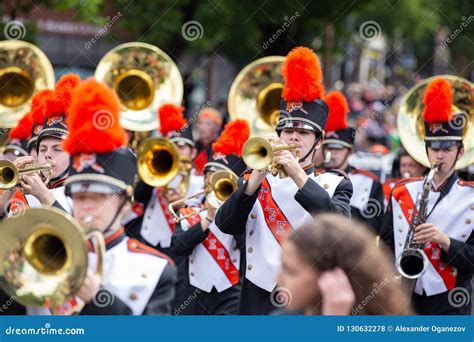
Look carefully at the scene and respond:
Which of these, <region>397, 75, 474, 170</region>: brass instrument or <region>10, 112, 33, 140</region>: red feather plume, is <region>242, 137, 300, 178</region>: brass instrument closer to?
<region>397, 75, 474, 170</region>: brass instrument

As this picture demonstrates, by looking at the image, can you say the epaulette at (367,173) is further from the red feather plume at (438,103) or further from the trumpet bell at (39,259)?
the trumpet bell at (39,259)

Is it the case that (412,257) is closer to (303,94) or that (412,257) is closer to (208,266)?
(303,94)

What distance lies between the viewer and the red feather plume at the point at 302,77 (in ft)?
19.3

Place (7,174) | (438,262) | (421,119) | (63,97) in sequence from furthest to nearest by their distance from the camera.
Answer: (421,119) → (438,262) → (63,97) → (7,174)

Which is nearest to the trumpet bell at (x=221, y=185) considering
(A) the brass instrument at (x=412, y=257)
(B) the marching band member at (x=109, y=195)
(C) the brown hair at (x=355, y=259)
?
(A) the brass instrument at (x=412, y=257)

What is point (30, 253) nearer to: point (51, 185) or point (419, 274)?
point (51, 185)

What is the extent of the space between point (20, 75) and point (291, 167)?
4975mm

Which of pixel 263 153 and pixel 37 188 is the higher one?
pixel 263 153

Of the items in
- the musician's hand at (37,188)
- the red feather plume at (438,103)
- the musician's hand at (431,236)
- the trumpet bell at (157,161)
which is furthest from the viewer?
the trumpet bell at (157,161)

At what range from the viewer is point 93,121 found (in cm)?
410

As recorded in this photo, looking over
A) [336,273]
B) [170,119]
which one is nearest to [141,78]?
[170,119]

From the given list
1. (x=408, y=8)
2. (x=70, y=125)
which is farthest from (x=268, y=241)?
(x=408, y=8)

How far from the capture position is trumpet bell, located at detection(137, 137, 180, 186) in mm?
8680

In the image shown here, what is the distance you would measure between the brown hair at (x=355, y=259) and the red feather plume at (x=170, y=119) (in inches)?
247
